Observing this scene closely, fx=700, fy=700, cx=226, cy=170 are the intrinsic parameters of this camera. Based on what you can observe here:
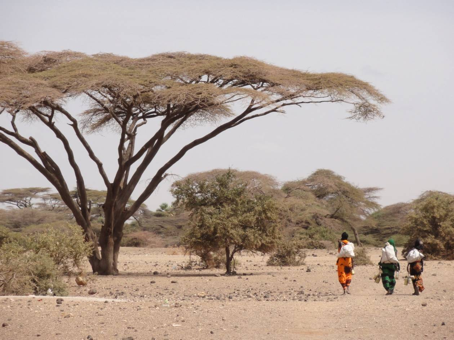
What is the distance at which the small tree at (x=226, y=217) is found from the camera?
18.4 metres

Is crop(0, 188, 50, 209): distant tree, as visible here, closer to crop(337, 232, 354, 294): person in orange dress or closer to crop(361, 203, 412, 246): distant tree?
crop(361, 203, 412, 246): distant tree

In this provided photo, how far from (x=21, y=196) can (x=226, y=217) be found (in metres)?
35.8

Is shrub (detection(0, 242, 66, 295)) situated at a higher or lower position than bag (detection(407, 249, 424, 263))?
lower

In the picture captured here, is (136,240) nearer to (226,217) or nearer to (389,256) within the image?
(226,217)

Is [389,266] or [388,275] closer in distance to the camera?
[389,266]

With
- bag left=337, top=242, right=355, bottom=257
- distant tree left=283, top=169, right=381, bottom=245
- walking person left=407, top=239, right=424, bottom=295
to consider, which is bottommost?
walking person left=407, top=239, right=424, bottom=295

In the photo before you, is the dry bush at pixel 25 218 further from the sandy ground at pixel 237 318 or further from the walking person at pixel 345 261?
the walking person at pixel 345 261

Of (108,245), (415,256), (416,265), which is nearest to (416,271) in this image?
(416,265)

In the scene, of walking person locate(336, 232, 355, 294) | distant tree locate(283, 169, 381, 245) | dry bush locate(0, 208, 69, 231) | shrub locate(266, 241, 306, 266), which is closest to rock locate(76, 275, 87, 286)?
walking person locate(336, 232, 355, 294)

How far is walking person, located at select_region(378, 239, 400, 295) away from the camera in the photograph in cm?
1331

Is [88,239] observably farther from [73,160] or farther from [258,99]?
[258,99]

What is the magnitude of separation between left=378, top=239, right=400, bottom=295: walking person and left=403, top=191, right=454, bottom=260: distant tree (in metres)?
11.0

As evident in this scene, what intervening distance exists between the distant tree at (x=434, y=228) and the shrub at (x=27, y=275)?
14.6 metres

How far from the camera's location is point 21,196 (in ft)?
168
